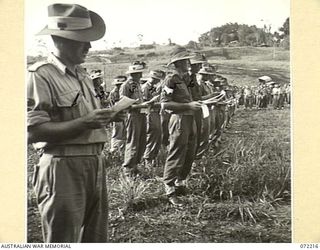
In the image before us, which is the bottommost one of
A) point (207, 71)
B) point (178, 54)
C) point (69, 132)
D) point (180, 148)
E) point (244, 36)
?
point (180, 148)

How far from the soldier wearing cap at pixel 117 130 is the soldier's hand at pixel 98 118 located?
0.05 meters

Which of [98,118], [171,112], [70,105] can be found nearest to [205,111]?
[171,112]

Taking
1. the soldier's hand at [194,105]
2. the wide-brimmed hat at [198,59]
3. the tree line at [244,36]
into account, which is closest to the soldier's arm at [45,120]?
the soldier's hand at [194,105]

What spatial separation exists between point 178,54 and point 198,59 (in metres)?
0.12

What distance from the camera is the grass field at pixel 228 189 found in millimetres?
3270

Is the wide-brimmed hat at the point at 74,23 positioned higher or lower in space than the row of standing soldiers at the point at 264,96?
higher

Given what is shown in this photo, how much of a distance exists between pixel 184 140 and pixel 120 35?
73 centimetres

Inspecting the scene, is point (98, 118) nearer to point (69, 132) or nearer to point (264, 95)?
point (69, 132)

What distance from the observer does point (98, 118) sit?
3291mm

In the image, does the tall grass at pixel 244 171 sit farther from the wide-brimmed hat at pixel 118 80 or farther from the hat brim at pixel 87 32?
the hat brim at pixel 87 32

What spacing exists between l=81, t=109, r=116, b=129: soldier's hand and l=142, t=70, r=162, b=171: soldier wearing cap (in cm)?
22

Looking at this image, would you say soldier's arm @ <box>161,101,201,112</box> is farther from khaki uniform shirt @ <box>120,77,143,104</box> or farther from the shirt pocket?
the shirt pocket

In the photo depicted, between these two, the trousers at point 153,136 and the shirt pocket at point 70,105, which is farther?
the trousers at point 153,136

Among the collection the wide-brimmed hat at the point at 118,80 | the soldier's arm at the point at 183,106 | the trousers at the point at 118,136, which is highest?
the wide-brimmed hat at the point at 118,80
